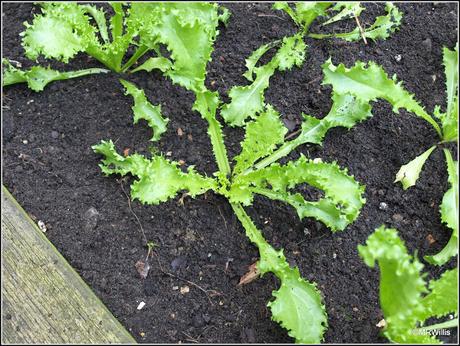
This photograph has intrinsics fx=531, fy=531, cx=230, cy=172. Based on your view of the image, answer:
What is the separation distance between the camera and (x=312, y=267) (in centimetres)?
214

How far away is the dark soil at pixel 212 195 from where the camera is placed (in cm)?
206

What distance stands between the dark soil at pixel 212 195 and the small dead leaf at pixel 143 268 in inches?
0.8

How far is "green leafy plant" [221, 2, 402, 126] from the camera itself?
2.34 metres

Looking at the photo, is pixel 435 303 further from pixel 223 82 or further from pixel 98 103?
pixel 98 103

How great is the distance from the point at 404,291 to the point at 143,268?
999mm

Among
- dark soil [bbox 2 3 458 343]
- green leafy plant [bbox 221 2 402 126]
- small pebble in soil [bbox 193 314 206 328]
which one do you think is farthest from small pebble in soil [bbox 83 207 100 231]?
green leafy plant [bbox 221 2 402 126]

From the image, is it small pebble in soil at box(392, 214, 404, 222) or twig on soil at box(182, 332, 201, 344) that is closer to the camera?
twig on soil at box(182, 332, 201, 344)

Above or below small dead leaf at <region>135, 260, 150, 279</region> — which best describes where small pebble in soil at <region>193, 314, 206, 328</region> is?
below

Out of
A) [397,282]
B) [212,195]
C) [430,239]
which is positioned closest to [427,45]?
[430,239]

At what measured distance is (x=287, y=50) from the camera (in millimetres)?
2508

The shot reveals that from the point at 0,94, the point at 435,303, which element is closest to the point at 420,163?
the point at 435,303

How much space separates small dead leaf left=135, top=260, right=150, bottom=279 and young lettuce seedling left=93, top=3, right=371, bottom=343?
244 millimetres

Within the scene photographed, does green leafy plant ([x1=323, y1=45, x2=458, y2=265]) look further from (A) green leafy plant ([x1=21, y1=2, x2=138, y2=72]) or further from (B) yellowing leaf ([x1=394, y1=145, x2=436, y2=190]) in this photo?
(A) green leafy plant ([x1=21, y1=2, x2=138, y2=72])

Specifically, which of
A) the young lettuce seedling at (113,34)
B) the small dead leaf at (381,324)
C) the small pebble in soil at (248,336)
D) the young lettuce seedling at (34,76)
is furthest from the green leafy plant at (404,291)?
the young lettuce seedling at (34,76)
